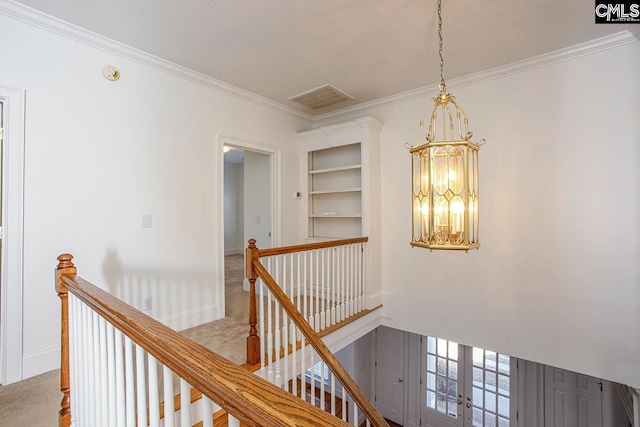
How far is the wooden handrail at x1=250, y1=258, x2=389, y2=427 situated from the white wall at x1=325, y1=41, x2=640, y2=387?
1.91 metres

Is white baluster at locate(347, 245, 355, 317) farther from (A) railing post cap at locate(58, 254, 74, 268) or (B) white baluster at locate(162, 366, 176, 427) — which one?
(B) white baluster at locate(162, 366, 176, 427)

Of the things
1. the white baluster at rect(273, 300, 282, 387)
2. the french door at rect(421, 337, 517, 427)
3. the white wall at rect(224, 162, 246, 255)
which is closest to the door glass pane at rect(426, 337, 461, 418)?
the french door at rect(421, 337, 517, 427)

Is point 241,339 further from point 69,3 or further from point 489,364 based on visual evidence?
point 489,364

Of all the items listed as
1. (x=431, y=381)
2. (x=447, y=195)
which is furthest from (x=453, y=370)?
(x=447, y=195)

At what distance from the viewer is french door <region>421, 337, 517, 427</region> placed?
4.56 meters

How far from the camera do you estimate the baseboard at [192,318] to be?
2.80 m

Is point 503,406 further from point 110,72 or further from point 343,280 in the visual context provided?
point 110,72

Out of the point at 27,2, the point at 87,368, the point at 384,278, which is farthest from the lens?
the point at 384,278

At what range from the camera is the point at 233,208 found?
26.8ft

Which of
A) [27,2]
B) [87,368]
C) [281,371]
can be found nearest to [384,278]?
[281,371]

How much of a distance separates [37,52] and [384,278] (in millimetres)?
3894

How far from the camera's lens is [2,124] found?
2.04 m

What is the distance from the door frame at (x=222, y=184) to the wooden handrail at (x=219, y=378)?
84.8 inches
